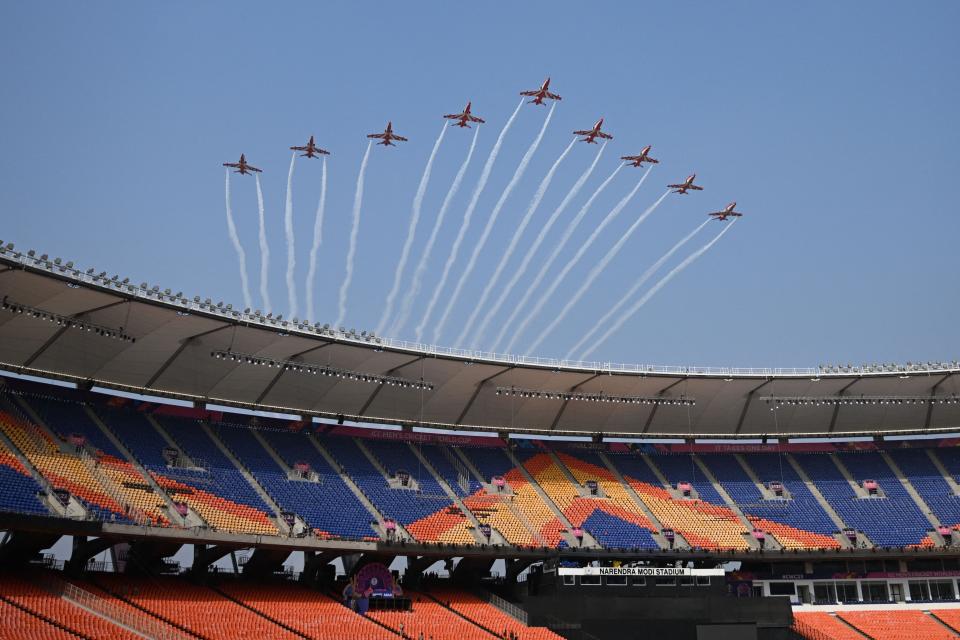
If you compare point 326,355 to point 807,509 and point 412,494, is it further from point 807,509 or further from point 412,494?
point 807,509

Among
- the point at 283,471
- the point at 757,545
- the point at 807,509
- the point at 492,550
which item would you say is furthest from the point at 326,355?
the point at 807,509

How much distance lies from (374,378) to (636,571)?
672 inches

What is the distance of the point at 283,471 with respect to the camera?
5003 cm

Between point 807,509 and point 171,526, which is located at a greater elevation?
point 807,509

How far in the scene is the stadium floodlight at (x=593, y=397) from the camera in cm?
5522

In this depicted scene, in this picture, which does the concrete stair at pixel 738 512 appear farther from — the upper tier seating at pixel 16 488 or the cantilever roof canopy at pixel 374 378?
the upper tier seating at pixel 16 488

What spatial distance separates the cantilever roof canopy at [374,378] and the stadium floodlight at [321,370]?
0.16m

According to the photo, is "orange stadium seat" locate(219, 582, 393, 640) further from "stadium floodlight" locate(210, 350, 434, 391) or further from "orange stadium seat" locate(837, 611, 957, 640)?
"orange stadium seat" locate(837, 611, 957, 640)

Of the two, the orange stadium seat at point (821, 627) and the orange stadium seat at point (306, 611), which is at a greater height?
the orange stadium seat at point (821, 627)

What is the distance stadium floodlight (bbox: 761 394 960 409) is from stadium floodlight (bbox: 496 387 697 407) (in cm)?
519

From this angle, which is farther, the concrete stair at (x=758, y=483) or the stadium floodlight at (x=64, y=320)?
the concrete stair at (x=758, y=483)

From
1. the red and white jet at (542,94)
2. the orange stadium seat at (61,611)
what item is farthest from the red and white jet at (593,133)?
the orange stadium seat at (61,611)

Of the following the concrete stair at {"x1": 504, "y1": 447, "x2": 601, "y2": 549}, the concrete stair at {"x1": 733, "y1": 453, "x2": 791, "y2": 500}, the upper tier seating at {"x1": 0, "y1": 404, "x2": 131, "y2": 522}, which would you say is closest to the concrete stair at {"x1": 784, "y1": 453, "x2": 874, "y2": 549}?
the concrete stair at {"x1": 733, "y1": 453, "x2": 791, "y2": 500}

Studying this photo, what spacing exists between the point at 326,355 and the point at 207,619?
14.9m
